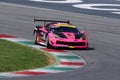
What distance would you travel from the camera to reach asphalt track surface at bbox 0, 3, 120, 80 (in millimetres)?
18953

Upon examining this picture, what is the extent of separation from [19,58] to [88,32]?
10.5 metres

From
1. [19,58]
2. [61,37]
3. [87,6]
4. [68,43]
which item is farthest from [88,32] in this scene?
[87,6]

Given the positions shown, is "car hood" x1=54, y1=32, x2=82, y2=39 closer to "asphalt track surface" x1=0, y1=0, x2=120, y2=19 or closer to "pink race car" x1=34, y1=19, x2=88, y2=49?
"pink race car" x1=34, y1=19, x2=88, y2=49

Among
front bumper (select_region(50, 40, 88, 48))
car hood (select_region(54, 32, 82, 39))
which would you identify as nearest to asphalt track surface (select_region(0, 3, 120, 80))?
front bumper (select_region(50, 40, 88, 48))

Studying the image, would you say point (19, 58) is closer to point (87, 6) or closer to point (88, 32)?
point (88, 32)

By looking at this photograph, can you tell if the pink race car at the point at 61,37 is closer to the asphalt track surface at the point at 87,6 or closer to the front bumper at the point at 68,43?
the front bumper at the point at 68,43

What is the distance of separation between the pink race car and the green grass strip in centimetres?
121

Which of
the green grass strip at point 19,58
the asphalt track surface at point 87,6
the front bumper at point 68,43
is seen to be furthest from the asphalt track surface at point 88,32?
the green grass strip at point 19,58

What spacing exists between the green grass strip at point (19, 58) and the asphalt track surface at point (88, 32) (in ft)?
5.33

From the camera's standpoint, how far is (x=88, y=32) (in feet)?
104

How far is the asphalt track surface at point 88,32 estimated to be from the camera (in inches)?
746

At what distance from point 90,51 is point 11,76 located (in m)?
7.52

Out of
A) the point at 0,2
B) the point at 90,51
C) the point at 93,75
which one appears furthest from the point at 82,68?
the point at 0,2

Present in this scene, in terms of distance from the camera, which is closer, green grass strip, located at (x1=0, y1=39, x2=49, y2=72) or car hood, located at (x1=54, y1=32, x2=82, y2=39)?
green grass strip, located at (x1=0, y1=39, x2=49, y2=72)
